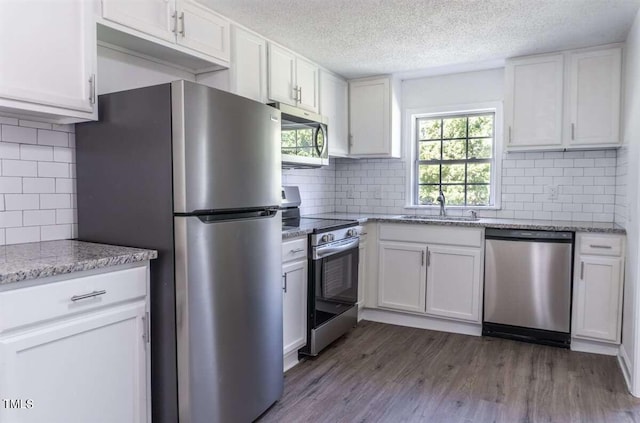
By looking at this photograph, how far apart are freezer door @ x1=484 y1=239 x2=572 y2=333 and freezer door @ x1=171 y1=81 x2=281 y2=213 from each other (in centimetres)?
200

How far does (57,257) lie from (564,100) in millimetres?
3547

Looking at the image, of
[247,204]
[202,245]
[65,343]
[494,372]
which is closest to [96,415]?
[65,343]

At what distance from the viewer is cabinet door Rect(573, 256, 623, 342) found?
9.70 feet

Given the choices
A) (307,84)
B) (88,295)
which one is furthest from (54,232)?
(307,84)

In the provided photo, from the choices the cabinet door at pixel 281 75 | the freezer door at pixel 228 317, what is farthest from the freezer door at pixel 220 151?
the cabinet door at pixel 281 75

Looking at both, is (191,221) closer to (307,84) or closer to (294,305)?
(294,305)

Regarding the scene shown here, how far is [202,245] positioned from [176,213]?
174 millimetres

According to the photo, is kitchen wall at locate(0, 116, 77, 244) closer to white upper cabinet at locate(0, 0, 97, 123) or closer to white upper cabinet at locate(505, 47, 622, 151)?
white upper cabinet at locate(0, 0, 97, 123)

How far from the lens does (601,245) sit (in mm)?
2982

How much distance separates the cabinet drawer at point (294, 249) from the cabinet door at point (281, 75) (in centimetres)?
107

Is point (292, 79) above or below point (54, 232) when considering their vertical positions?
above

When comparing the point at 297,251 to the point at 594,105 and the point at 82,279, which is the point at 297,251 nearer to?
the point at 82,279

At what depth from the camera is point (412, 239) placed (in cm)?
363

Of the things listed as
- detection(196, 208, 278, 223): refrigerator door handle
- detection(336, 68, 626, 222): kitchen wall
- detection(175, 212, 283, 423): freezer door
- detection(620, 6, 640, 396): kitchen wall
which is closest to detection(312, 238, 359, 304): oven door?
detection(175, 212, 283, 423): freezer door
